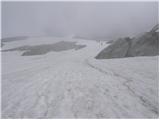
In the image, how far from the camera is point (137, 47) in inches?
410

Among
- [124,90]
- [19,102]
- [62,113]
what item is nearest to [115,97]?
[124,90]

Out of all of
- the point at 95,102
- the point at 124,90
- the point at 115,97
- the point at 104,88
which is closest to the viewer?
the point at 95,102

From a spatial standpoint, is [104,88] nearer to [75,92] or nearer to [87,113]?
[75,92]

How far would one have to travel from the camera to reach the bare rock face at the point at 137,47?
928cm

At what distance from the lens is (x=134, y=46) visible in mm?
10727

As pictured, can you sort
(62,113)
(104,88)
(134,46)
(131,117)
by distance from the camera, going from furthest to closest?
(134,46) → (104,88) → (62,113) → (131,117)

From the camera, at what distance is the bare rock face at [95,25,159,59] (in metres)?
9.28

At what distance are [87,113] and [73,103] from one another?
62cm

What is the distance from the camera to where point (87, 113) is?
292cm

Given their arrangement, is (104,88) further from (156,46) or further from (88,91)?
(156,46)

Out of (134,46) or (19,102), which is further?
(134,46)

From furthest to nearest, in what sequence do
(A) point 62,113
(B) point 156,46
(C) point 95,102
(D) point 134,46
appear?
(D) point 134,46 < (B) point 156,46 < (C) point 95,102 < (A) point 62,113

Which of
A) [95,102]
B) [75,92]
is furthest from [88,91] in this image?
[95,102]

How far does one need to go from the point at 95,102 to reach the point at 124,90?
1385 millimetres
